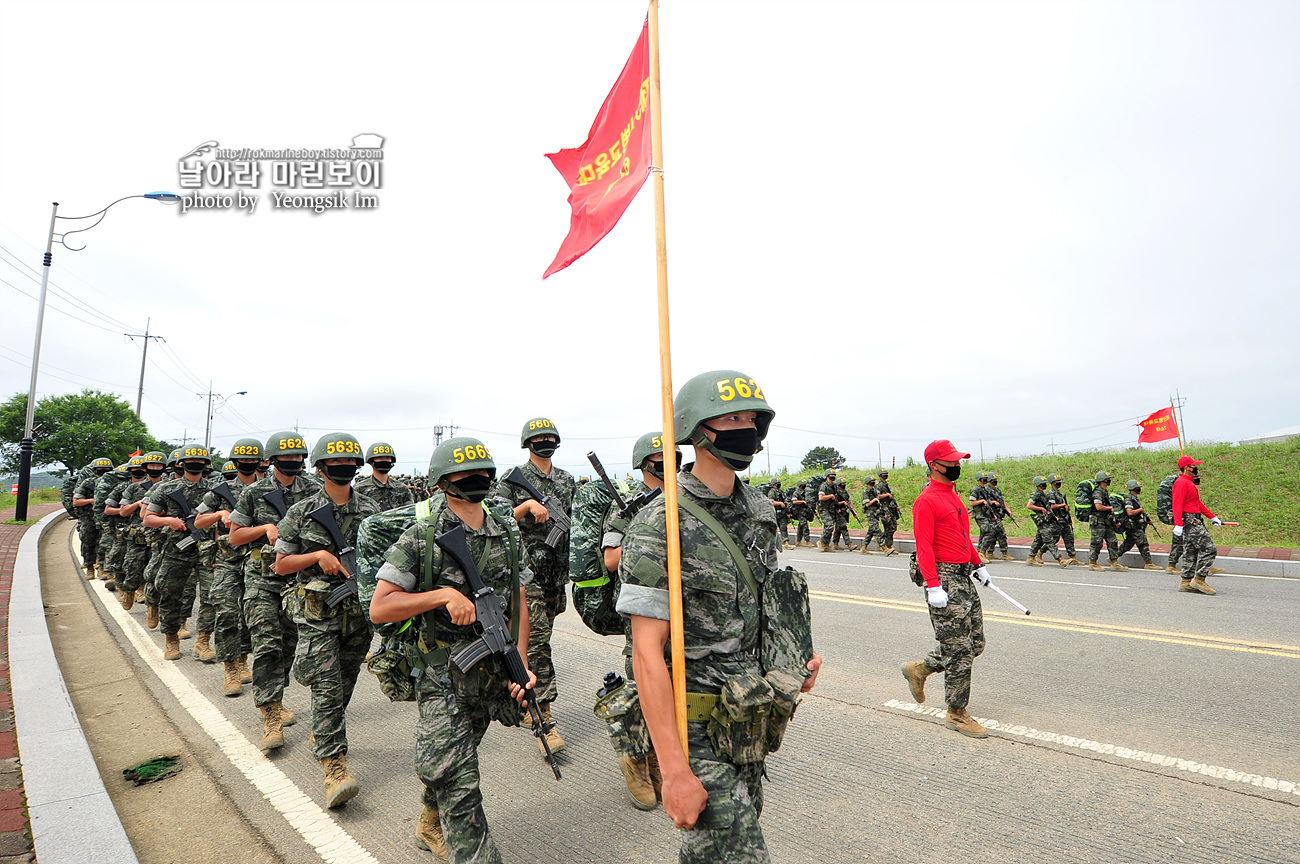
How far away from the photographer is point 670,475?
82.4 inches

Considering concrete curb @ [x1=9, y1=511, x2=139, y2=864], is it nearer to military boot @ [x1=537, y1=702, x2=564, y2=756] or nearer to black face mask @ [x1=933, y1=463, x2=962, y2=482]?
military boot @ [x1=537, y1=702, x2=564, y2=756]

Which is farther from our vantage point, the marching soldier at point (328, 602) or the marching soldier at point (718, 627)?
the marching soldier at point (328, 602)

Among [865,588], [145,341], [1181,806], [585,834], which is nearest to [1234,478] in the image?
[865,588]

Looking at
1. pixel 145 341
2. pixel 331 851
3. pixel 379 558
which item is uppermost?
pixel 145 341

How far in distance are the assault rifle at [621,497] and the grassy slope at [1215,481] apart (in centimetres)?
1761

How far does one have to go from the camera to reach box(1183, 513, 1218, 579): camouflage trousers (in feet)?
31.5

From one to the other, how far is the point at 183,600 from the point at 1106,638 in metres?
9.77

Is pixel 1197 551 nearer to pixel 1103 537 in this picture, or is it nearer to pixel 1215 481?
pixel 1103 537

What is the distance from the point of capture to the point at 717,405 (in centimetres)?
227

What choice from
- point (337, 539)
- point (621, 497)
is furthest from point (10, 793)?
point (621, 497)

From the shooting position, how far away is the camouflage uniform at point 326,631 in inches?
159

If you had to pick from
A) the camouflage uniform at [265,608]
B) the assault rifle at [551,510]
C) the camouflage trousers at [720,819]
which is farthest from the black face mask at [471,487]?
the camouflage uniform at [265,608]

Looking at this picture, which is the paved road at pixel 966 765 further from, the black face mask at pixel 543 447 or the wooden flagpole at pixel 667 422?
the black face mask at pixel 543 447

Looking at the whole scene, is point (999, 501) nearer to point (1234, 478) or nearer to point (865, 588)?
point (865, 588)
